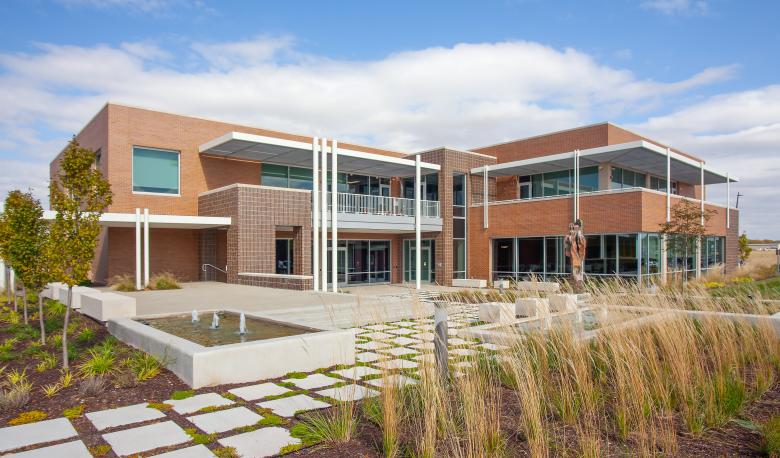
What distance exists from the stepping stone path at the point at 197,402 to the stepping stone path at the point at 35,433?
892 millimetres

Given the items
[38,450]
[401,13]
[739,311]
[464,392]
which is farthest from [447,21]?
[38,450]

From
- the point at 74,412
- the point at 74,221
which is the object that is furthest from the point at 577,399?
the point at 74,221

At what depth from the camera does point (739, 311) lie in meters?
7.73

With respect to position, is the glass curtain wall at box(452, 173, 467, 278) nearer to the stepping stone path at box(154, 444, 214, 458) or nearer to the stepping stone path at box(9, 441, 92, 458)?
the stepping stone path at box(154, 444, 214, 458)

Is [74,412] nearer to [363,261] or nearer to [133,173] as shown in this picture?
[133,173]

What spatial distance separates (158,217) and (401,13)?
38.8 feet

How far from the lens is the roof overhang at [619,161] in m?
19.5

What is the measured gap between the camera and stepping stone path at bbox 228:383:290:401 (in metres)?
5.52

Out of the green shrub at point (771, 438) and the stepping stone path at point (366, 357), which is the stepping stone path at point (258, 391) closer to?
the stepping stone path at point (366, 357)

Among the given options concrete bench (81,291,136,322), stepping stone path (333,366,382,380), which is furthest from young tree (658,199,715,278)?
concrete bench (81,291,136,322)

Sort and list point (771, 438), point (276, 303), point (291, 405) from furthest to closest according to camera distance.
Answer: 1. point (276, 303)
2. point (291, 405)
3. point (771, 438)

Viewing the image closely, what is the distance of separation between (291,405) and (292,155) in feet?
55.8

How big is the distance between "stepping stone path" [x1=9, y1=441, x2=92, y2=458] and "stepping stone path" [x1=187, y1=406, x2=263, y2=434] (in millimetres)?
869

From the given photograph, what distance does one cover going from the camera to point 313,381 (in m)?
6.21
